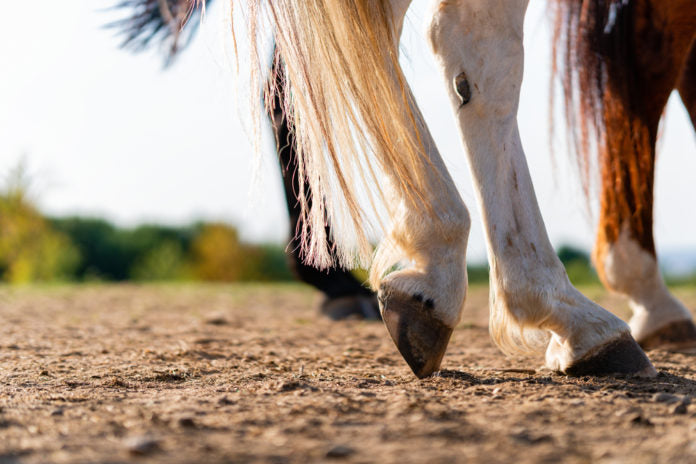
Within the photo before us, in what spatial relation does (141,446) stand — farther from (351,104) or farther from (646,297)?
(646,297)

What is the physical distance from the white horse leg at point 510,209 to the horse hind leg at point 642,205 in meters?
0.74

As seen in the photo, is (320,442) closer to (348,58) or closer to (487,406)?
(487,406)

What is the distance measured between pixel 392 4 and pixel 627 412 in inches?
38.4

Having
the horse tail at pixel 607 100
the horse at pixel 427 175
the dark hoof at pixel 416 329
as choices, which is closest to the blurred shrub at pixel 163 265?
→ the horse tail at pixel 607 100

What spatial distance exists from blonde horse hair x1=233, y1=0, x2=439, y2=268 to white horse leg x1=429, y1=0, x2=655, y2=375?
14 centimetres

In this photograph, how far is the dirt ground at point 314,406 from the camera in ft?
3.05

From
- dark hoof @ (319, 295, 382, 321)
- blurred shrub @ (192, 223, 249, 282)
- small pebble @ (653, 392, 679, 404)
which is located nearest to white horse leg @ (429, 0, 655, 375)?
small pebble @ (653, 392, 679, 404)

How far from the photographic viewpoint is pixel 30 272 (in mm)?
9227

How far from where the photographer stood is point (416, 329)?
1407 millimetres

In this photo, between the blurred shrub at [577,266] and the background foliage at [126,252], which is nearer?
the blurred shrub at [577,266]

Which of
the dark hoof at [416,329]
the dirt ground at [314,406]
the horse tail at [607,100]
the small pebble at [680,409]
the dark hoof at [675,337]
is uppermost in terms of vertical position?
the horse tail at [607,100]

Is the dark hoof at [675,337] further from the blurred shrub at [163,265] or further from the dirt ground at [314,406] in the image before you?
the blurred shrub at [163,265]

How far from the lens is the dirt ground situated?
93 cm

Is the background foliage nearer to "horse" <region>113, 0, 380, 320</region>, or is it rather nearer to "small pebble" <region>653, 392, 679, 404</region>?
"horse" <region>113, 0, 380, 320</region>
